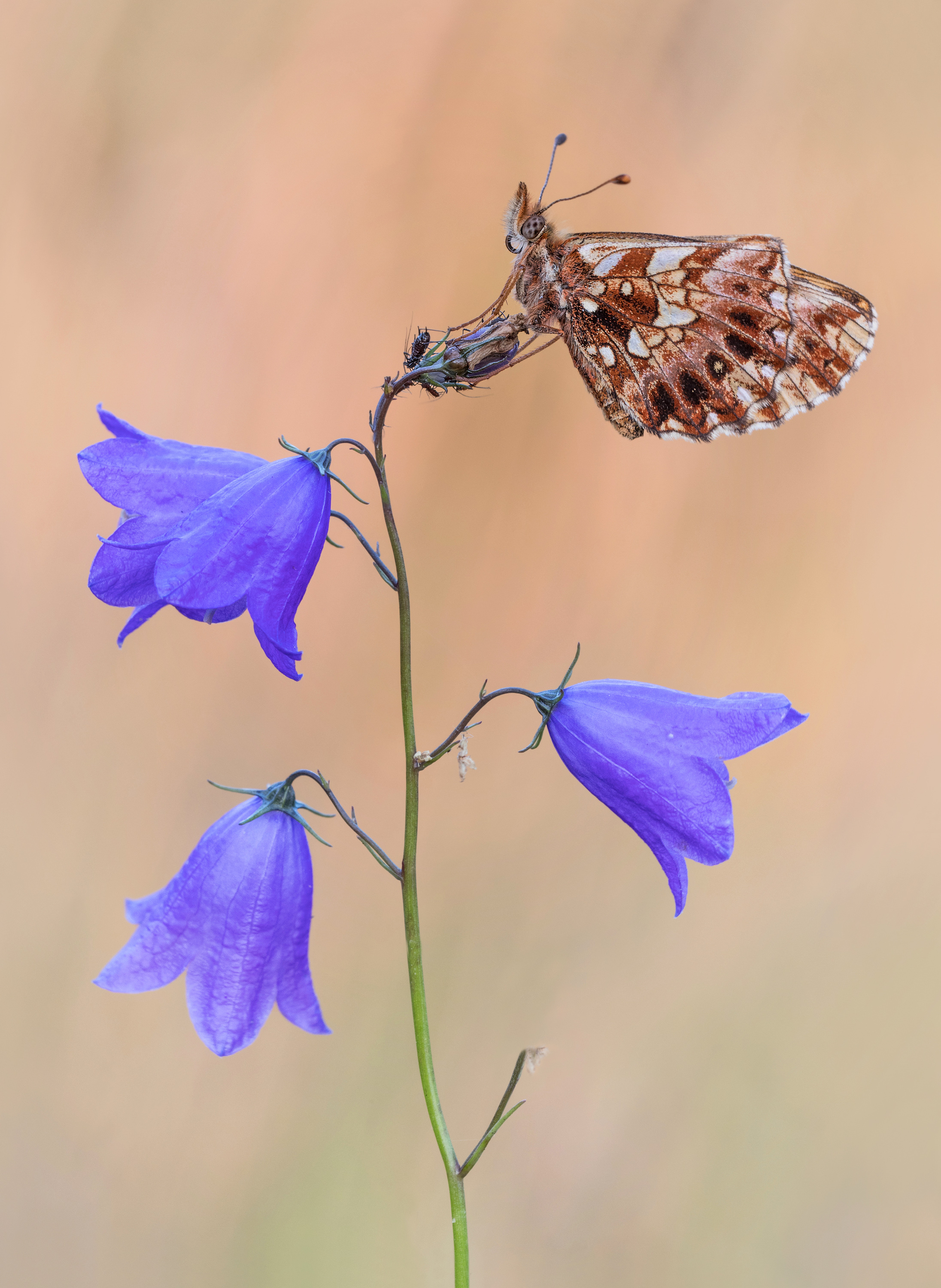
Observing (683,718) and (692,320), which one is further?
(692,320)

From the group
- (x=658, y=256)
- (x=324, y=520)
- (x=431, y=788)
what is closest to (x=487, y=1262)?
(x=431, y=788)

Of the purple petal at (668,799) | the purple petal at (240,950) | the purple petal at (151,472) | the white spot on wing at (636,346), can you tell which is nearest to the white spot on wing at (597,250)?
the white spot on wing at (636,346)

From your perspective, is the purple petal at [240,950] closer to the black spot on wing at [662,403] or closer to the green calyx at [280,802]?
the green calyx at [280,802]

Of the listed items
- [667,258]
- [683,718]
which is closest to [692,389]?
[667,258]

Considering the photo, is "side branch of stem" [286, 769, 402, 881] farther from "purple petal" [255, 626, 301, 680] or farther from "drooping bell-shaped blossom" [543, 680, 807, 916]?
"drooping bell-shaped blossom" [543, 680, 807, 916]

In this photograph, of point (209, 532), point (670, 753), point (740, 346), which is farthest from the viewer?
point (740, 346)

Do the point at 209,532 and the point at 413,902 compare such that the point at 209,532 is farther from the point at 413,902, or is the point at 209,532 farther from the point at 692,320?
the point at 692,320

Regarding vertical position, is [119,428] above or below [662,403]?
below
